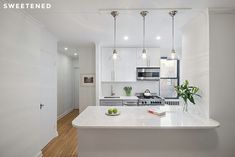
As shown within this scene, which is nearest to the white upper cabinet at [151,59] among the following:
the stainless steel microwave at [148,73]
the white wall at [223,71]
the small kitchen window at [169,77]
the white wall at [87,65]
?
the stainless steel microwave at [148,73]

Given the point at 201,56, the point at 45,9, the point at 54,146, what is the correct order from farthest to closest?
the point at 54,146
the point at 201,56
the point at 45,9

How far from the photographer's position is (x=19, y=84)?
2.16 m

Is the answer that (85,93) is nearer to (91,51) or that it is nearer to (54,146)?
(91,51)

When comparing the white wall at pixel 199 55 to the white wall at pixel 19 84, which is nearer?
the white wall at pixel 19 84

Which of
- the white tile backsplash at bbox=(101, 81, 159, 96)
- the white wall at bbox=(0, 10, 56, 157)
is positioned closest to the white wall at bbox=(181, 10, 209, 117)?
the white tile backsplash at bbox=(101, 81, 159, 96)

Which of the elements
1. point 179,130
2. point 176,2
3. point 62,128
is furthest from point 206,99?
point 62,128

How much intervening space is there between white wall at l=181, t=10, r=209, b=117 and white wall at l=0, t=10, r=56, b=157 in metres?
2.89

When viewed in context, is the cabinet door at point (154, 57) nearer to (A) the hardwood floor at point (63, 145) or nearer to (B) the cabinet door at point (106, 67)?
(B) the cabinet door at point (106, 67)

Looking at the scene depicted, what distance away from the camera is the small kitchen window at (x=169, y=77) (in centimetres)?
504

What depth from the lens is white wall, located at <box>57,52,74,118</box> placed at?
552 centimetres

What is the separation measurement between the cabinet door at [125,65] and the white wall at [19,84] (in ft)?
7.86

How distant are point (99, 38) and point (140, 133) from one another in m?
2.65

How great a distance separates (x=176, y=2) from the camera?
6.42ft

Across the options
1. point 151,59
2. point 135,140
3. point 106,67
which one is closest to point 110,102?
point 106,67
